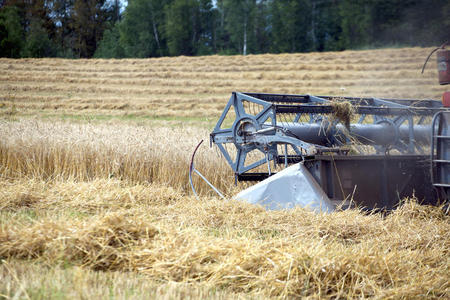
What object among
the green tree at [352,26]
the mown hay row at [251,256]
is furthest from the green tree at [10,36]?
the mown hay row at [251,256]

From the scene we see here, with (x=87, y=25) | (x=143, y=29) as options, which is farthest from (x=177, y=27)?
(x=87, y=25)

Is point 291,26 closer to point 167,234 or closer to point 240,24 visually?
point 240,24

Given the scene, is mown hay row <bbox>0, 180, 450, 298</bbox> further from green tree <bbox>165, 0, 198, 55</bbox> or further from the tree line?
green tree <bbox>165, 0, 198, 55</bbox>

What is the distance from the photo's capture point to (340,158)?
5.45 metres

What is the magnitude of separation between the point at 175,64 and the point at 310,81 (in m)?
7.98

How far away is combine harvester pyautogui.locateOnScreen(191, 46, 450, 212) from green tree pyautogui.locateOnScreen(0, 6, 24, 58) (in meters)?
28.6

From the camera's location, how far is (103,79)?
23.2 metres

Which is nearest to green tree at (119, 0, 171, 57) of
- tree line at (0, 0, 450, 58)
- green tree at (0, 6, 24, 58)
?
tree line at (0, 0, 450, 58)

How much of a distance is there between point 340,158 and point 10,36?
100.0 feet

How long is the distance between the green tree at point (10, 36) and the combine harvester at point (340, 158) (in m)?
28.6

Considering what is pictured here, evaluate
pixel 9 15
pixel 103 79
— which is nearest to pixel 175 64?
pixel 103 79

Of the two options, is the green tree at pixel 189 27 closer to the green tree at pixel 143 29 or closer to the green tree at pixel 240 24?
the green tree at pixel 143 29

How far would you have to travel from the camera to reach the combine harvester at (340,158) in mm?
5230

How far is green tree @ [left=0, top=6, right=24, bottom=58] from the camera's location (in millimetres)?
31438
